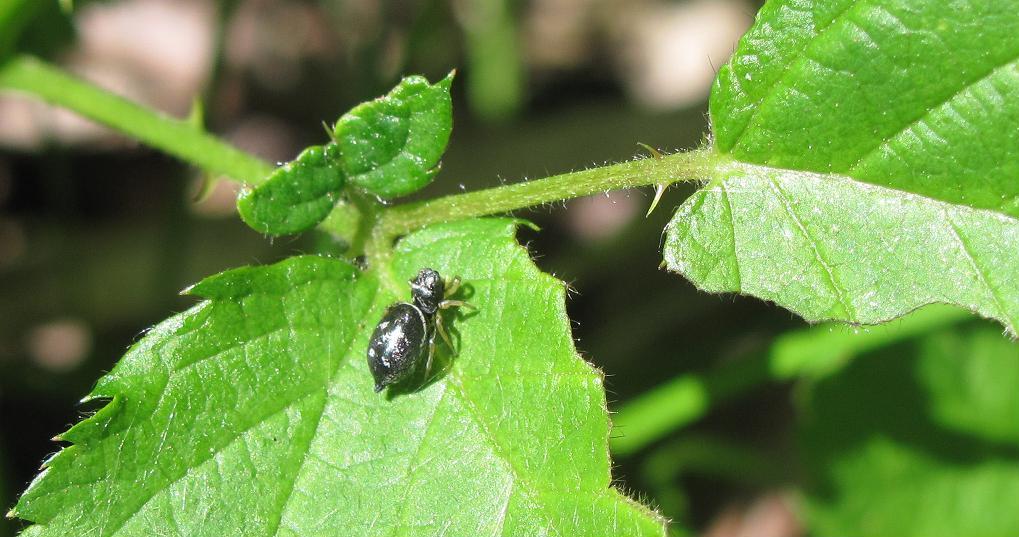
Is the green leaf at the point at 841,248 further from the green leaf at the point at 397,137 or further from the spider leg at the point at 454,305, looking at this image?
the green leaf at the point at 397,137

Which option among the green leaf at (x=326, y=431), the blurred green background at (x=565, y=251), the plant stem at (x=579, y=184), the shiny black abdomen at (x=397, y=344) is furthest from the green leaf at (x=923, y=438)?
the shiny black abdomen at (x=397, y=344)

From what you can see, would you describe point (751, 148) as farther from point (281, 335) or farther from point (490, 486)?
→ point (281, 335)

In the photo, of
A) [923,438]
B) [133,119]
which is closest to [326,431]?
[133,119]

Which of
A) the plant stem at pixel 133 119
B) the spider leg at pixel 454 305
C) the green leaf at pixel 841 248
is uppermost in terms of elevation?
the plant stem at pixel 133 119

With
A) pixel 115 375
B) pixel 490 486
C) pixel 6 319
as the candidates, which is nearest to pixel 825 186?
pixel 490 486

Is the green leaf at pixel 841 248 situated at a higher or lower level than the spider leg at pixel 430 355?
lower

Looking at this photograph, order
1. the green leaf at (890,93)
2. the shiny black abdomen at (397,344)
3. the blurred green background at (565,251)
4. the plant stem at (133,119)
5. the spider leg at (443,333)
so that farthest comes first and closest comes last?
1. the blurred green background at (565,251)
2. the plant stem at (133,119)
3. the spider leg at (443,333)
4. the shiny black abdomen at (397,344)
5. the green leaf at (890,93)

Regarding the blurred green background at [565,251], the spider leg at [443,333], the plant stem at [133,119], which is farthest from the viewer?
the blurred green background at [565,251]

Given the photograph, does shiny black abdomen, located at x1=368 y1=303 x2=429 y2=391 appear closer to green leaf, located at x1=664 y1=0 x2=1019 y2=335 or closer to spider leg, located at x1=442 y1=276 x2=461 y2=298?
spider leg, located at x1=442 y1=276 x2=461 y2=298

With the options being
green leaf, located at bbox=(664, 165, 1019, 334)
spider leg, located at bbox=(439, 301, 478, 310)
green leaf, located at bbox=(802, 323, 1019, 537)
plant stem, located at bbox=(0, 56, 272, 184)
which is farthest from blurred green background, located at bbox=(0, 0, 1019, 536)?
green leaf, located at bbox=(664, 165, 1019, 334)
